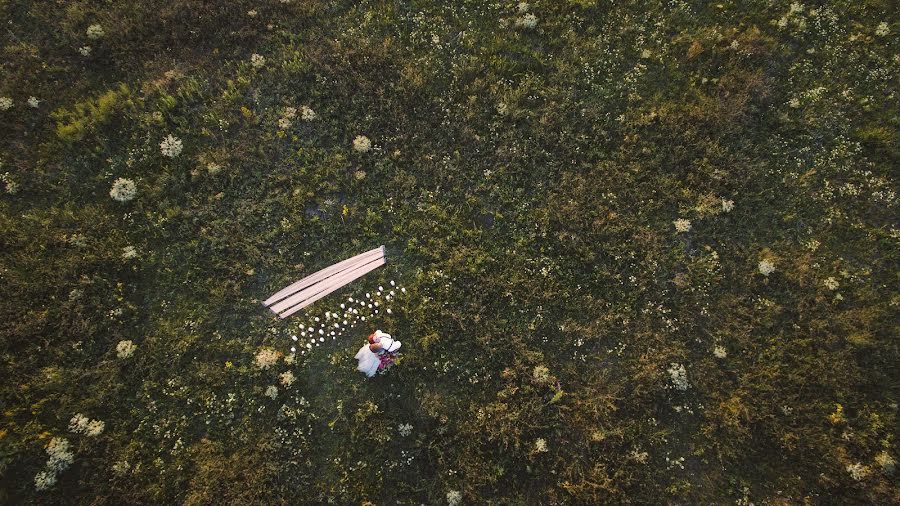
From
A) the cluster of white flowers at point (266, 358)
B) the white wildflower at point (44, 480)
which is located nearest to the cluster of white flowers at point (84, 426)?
the white wildflower at point (44, 480)

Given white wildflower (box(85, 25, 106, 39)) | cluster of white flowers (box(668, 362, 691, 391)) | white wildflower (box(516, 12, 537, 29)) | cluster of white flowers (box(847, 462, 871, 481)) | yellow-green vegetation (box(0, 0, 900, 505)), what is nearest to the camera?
cluster of white flowers (box(847, 462, 871, 481))

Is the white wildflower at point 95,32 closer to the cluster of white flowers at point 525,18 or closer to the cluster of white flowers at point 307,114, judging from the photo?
the cluster of white flowers at point 307,114

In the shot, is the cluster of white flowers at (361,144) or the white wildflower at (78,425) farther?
the cluster of white flowers at (361,144)

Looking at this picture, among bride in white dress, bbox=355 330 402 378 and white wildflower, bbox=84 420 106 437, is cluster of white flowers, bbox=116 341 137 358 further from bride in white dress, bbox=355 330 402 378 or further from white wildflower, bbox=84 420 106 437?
bride in white dress, bbox=355 330 402 378

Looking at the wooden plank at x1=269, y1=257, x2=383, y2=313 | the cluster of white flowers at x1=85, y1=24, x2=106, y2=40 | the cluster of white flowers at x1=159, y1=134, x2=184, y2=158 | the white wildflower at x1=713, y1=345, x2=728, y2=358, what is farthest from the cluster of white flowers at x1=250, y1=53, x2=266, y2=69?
the white wildflower at x1=713, y1=345, x2=728, y2=358

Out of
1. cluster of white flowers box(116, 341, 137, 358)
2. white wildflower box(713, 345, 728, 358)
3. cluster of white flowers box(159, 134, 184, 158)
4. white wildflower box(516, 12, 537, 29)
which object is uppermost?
white wildflower box(516, 12, 537, 29)

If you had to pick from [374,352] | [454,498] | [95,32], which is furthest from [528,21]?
[454,498]

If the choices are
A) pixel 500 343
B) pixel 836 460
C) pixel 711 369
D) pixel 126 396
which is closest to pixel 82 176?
pixel 126 396
